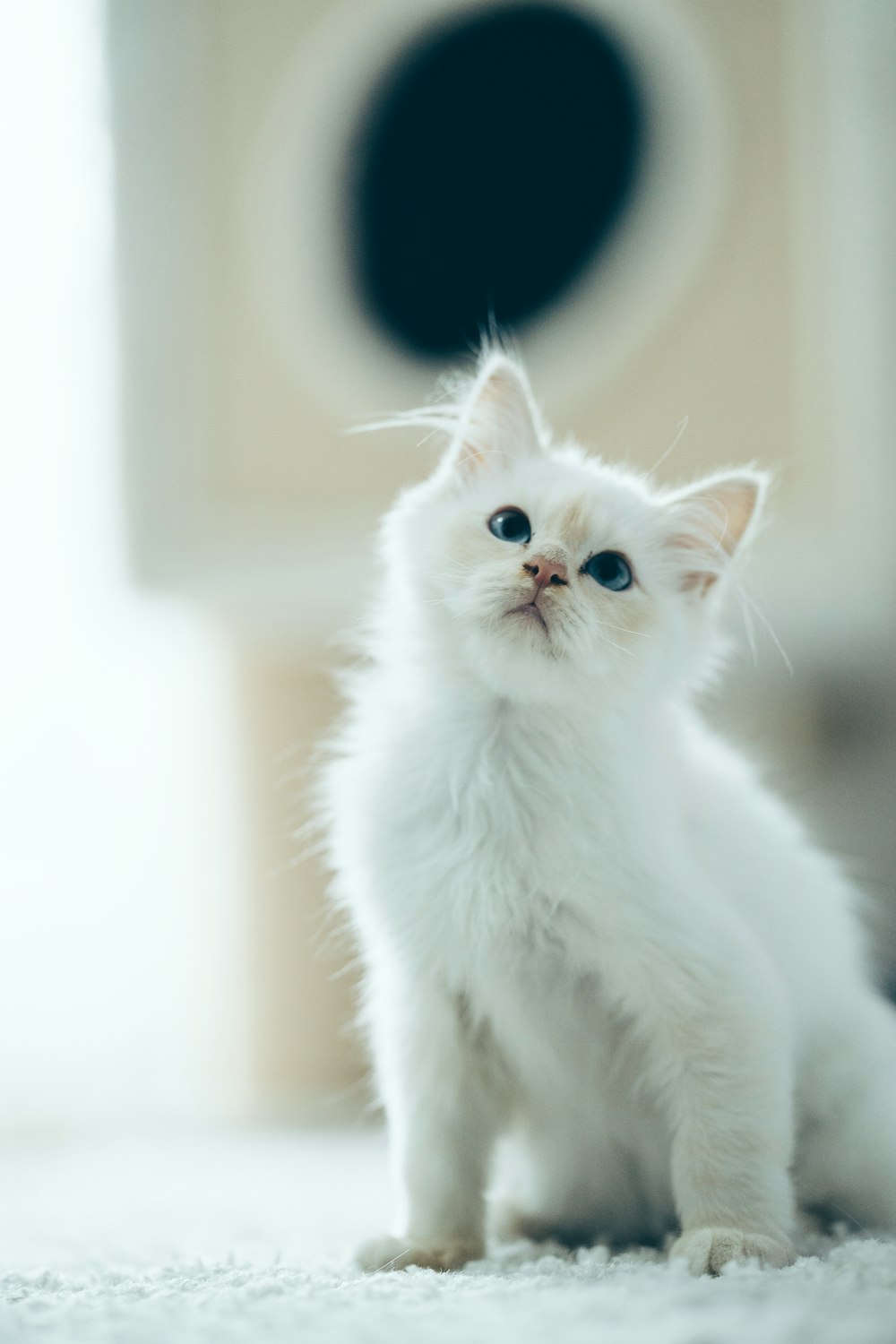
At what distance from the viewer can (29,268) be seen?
5.02 feet

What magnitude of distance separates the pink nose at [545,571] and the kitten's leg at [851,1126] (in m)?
0.45

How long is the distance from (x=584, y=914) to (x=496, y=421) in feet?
1.57

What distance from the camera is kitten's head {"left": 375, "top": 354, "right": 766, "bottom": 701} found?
2.97 feet

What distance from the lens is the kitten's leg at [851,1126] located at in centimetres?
89

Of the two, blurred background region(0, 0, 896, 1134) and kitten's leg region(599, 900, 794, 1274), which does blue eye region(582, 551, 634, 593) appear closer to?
kitten's leg region(599, 900, 794, 1274)

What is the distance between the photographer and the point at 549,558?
914 mm

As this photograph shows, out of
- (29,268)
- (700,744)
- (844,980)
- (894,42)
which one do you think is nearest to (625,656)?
(700,744)

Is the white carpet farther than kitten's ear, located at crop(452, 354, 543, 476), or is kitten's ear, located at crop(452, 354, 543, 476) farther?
kitten's ear, located at crop(452, 354, 543, 476)

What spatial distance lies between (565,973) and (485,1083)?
0.14 meters

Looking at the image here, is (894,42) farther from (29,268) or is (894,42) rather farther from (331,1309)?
(331,1309)

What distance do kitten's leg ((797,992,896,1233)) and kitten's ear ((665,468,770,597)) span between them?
1.33 feet

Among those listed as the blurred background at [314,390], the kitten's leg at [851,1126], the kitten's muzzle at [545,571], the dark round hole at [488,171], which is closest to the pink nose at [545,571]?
the kitten's muzzle at [545,571]

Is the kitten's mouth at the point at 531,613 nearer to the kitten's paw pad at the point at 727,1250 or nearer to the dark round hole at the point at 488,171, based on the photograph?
the kitten's paw pad at the point at 727,1250

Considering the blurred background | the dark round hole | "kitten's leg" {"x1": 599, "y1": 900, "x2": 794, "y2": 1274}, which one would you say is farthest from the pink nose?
the dark round hole
